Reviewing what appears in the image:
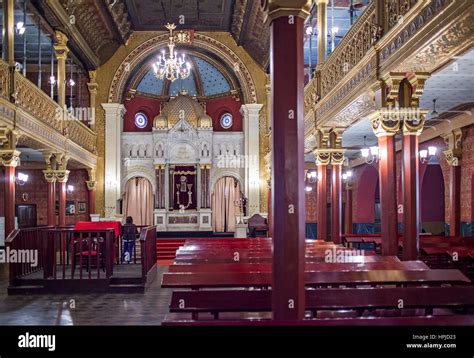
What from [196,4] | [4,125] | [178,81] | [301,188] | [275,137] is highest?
[196,4]

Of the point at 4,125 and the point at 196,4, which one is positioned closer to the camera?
the point at 4,125

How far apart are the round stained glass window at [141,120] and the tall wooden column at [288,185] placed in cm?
2075

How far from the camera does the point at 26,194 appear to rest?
2184 centimetres

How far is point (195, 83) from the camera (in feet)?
80.5

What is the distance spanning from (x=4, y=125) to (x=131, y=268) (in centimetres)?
426

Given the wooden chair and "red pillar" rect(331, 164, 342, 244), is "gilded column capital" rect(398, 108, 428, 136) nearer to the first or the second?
"red pillar" rect(331, 164, 342, 244)

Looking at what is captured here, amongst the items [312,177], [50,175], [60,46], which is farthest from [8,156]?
[312,177]

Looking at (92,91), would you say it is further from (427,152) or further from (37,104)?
(427,152)

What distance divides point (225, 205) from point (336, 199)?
12.7 meters

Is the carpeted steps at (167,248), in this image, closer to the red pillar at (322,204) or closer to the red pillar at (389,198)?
the red pillar at (322,204)

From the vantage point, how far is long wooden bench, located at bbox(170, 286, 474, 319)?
14.9ft

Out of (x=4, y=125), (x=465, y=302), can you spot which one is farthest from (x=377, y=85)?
(x=4, y=125)
